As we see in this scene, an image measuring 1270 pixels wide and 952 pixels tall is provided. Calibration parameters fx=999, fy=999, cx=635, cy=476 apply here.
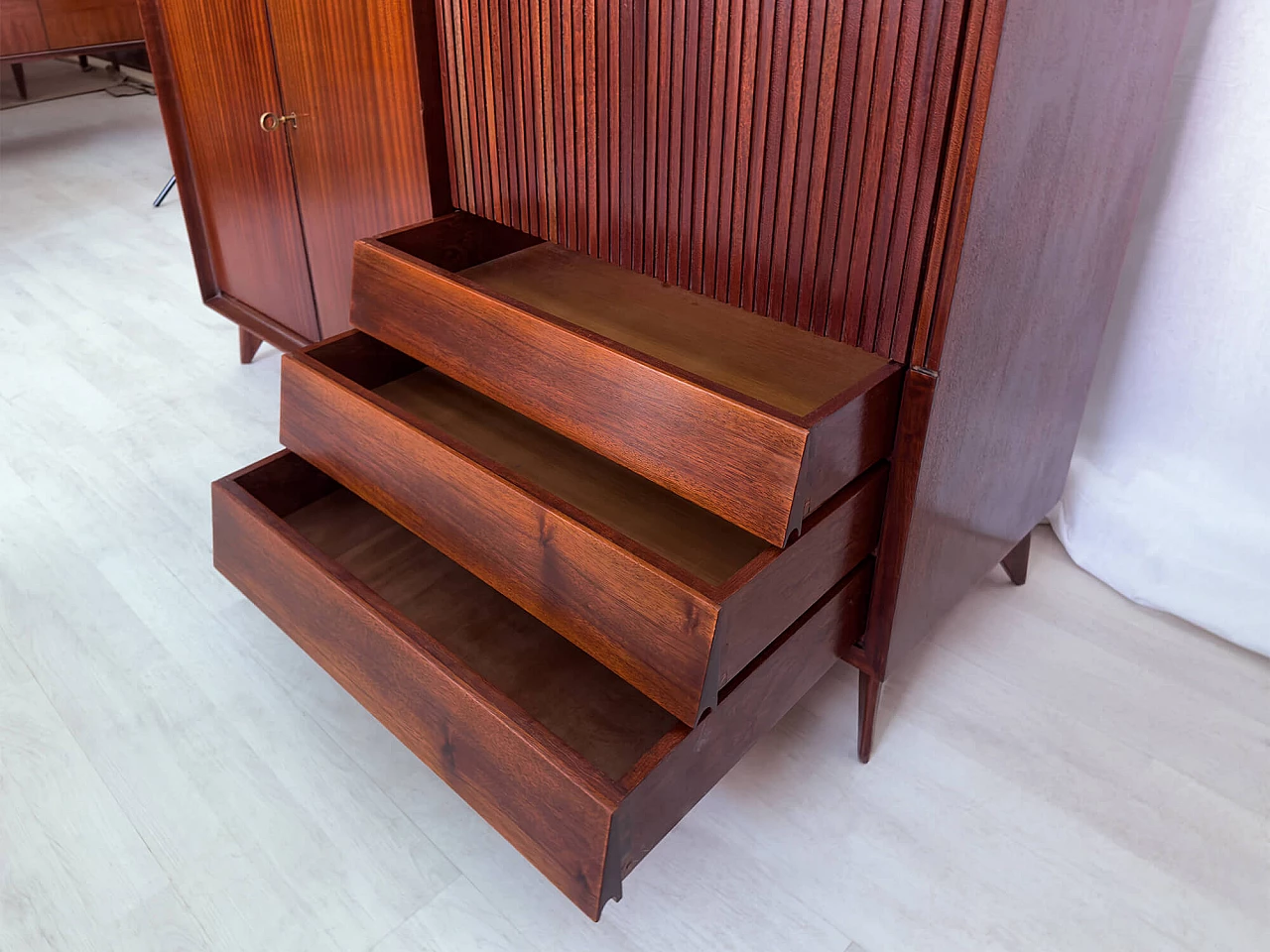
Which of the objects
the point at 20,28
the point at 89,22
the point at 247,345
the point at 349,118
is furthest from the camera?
the point at 89,22

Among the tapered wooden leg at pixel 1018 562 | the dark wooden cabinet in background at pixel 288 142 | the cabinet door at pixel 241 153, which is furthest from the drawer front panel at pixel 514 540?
the tapered wooden leg at pixel 1018 562

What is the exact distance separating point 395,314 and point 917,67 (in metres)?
0.52

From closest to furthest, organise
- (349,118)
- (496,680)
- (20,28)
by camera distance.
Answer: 1. (496,680)
2. (349,118)
3. (20,28)

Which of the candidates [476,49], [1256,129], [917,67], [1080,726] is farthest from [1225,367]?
[476,49]

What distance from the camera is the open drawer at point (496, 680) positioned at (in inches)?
26.9

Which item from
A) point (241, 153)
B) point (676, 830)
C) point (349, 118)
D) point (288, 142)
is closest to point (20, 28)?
point (241, 153)

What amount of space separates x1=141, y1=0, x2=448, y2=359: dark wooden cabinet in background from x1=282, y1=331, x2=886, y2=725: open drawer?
0.74 feet

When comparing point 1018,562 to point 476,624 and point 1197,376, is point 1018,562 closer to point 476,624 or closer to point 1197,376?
point 1197,376

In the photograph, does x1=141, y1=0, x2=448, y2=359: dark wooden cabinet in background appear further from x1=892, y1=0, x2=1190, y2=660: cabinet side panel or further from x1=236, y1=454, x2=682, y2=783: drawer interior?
x1=892, y1=0, x2=1190, y2=660: cabinet side panel

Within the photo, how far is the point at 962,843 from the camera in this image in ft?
2.87

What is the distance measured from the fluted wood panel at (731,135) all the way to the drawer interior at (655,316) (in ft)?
0.19

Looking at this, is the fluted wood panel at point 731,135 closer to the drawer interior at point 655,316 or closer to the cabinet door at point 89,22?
the drawer interior at point 655,316

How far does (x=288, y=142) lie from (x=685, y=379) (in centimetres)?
74

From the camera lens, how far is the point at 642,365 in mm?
746
